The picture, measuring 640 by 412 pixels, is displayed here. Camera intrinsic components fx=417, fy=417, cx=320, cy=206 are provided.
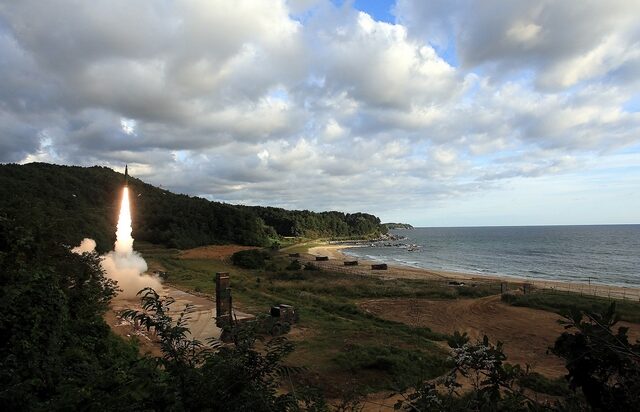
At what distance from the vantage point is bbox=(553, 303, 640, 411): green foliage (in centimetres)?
296

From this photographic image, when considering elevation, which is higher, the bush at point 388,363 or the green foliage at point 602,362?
the green foliage at point 602,362

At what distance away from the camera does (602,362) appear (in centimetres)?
314

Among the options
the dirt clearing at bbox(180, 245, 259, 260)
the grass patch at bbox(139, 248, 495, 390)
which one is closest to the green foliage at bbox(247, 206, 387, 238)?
the dirt clearing at bbox(180, 245, 259, 260)

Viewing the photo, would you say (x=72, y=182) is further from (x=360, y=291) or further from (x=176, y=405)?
(x=176, y=405)

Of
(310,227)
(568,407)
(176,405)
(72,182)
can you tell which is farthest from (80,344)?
(310,227)

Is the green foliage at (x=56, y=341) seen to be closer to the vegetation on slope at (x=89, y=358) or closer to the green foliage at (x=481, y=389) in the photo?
the vegetation on slope at (x=89, y=358)

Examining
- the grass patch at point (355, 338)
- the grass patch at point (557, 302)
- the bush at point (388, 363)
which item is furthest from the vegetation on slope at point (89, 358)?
A: the grass patch at point (557, 302)

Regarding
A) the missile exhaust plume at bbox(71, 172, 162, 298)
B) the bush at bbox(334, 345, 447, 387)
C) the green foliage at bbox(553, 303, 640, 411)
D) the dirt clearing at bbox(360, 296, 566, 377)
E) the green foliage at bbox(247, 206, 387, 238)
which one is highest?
→ the green foliage at bbox(247, 206, 387, 238)

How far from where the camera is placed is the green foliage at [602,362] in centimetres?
296

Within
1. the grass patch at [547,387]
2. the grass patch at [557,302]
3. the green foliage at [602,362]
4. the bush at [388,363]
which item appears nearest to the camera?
the green foliage at [602,362]

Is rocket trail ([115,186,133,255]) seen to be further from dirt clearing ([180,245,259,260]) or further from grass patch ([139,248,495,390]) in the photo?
dirt clearing ([180,245,259,260])

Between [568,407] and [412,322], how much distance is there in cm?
2461

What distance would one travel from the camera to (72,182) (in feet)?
279

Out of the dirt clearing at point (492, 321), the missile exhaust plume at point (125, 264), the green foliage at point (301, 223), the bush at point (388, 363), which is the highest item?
the green foliage at point (301, 223)
